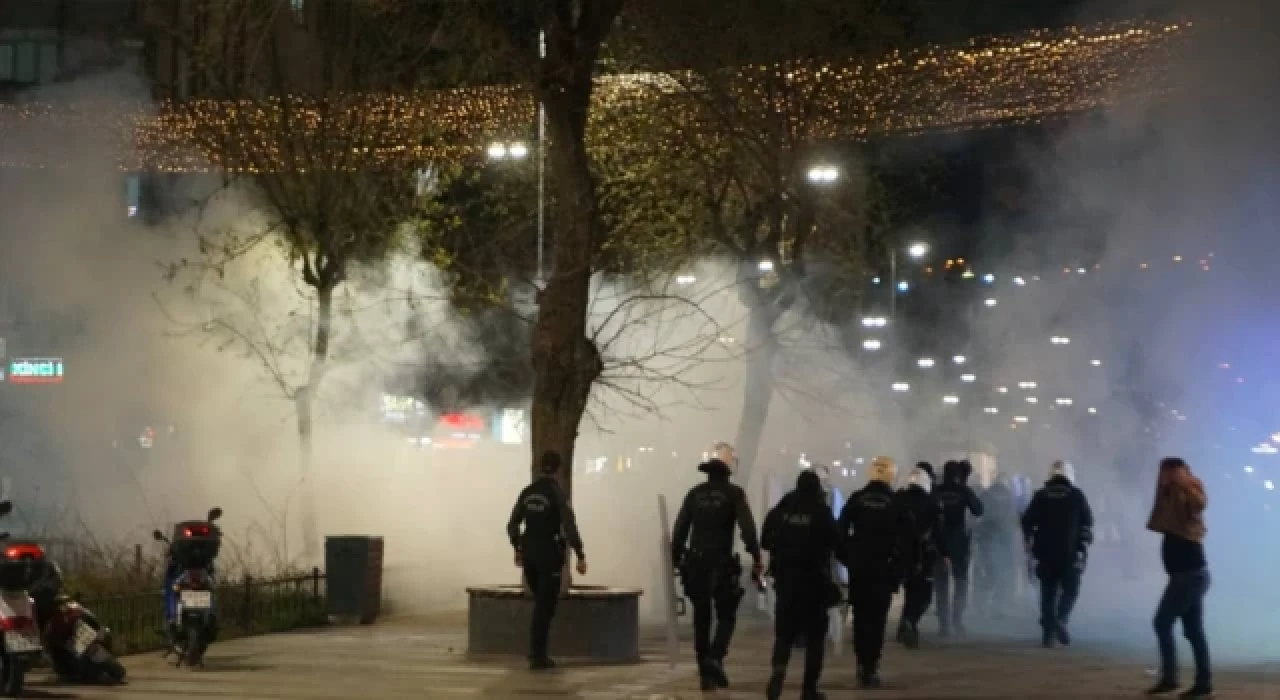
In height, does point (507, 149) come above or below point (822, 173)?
below

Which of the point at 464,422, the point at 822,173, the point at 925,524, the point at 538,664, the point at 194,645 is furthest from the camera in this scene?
the point at 464,422

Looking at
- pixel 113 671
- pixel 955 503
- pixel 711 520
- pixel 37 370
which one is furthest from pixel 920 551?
pixel 37 370

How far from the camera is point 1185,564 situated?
1102 centimetres

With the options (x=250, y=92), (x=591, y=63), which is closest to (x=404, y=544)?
(x=250, y=92)

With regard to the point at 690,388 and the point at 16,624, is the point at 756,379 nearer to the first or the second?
the point at 690,388

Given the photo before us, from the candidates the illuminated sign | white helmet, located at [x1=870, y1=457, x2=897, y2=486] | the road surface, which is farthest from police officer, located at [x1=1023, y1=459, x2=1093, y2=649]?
the illuminated sign

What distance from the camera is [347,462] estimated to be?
27.5m

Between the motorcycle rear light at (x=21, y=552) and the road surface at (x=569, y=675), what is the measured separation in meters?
0.86

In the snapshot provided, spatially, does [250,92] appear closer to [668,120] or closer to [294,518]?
[668,120]

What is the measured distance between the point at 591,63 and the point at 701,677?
4.97 meters

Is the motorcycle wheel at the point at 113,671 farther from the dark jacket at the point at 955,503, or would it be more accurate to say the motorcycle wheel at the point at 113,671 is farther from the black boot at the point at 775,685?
the dark jacket at the point at 955,503

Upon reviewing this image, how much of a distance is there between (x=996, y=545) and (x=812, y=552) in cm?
860

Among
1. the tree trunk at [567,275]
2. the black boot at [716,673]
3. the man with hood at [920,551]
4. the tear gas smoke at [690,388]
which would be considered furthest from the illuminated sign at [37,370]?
the black boot at [716,673]

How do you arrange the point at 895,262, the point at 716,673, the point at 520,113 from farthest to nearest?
the point at 895,262 < the point at 520,113 < the point at 716,673
